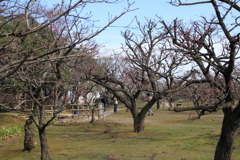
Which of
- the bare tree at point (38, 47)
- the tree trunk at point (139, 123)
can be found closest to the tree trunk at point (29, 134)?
the bare tree at point (38, 47)

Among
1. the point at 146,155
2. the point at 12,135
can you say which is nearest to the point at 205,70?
the point at 146,155

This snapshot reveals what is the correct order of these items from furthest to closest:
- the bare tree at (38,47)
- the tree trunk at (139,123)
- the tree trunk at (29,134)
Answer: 1. the tree trunk at (139,123)
2. the tree trunk at (29,134)
3. the bare tree at (38,47)

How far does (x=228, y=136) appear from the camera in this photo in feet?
18.7

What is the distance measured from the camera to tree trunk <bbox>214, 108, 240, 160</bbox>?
5632 mm

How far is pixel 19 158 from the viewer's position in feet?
26.3

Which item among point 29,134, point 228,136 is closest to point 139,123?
point 29,134

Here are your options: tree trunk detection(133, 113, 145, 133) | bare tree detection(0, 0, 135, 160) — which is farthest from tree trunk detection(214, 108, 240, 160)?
tree trunk detection(133, 113, 145, 133)

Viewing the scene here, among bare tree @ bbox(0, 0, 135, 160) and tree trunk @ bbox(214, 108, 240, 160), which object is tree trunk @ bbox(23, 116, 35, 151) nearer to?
bare tree @ bbox(0, 0, 135, 160)

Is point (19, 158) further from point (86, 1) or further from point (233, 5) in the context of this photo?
point (233, 5)

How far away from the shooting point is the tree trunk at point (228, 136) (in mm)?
5632

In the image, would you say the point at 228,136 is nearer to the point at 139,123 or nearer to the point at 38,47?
the point at 38,47

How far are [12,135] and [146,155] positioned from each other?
734cm

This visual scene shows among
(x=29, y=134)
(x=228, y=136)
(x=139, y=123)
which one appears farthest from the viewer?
(x=139, y=123)

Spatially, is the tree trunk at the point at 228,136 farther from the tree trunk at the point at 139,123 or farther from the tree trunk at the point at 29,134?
the tree trunk at the point at 139,123
